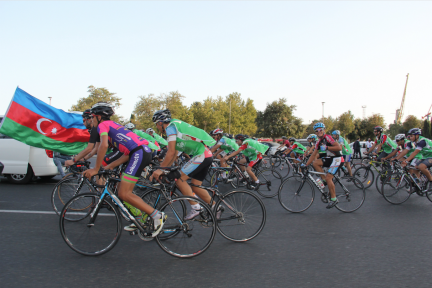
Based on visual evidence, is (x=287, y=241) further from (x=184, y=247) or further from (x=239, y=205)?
(x=184, y=247)

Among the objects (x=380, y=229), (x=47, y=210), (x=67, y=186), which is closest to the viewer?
(x=380, y=229)

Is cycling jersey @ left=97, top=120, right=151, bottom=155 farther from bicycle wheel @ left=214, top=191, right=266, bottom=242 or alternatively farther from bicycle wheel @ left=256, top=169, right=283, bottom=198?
bicycle wheel @ left=256, top=169, right=283, bottom=198

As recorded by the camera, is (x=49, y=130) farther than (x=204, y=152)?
Yes

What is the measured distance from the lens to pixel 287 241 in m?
4.75

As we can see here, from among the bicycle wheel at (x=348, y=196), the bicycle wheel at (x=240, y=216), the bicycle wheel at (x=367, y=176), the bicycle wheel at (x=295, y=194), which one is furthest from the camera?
the bicycle wheel at (x=367, y=176)

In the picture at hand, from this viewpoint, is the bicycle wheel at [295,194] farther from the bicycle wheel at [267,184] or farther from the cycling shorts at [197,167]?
the cycling shorts at [197,167]

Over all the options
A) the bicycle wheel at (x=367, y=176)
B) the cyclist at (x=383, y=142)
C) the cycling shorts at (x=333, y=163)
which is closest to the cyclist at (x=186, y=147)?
the cycling shorts at (x=333, y=163)

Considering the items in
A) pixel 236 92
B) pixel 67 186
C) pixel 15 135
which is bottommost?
pixel 67 186

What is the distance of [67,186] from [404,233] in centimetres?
562

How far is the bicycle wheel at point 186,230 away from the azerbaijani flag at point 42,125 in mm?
6040

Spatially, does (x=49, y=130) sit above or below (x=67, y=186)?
above

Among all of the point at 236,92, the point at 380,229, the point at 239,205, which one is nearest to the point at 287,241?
the point at 239,205

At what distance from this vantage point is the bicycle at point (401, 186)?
7785mm

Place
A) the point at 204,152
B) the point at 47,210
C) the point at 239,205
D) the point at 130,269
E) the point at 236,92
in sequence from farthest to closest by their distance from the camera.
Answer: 1. the point at 236,92
2. the point at 47,210
3. the point at 204,152
4. the point at 239,205
5. the point at 130,269
